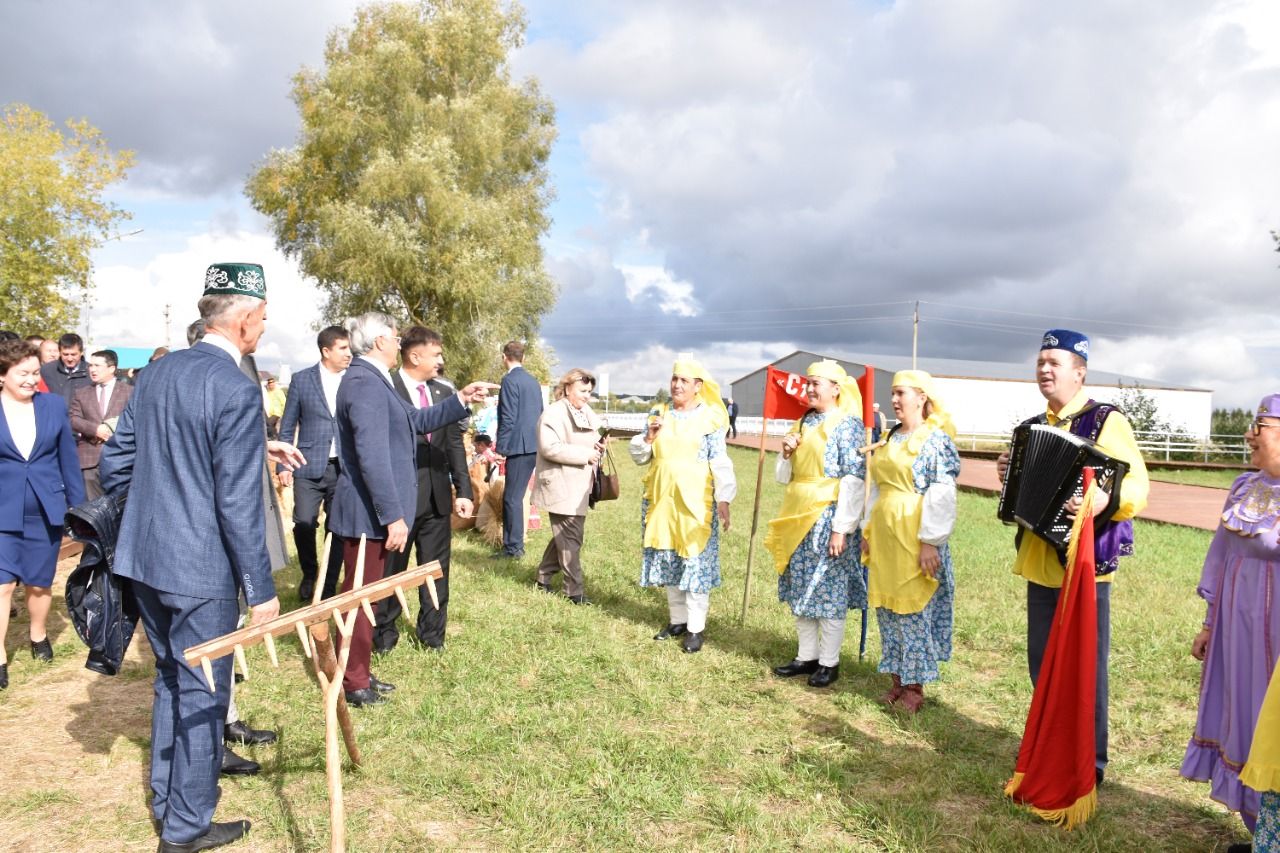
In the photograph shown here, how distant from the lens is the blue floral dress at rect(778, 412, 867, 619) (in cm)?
527

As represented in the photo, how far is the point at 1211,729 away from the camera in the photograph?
343cm

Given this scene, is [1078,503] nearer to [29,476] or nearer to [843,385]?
[843,385]

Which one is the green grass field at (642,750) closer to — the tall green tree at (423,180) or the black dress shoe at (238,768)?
the black dress shoe at (238,768)

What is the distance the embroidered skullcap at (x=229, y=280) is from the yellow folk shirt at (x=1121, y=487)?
11.8 ft

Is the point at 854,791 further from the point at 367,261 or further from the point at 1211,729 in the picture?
the point at 367,261

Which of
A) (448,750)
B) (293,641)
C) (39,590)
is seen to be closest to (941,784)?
(448,750)

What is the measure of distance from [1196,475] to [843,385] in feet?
82.2

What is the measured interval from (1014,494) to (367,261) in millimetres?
22166

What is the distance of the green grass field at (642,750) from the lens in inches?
138

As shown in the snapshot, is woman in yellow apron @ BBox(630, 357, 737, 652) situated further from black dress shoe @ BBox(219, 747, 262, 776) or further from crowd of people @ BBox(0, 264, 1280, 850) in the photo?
black dress shoe @ BBox(219, 747, 262, 776)

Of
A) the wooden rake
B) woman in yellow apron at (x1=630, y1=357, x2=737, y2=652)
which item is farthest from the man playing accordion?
the wooden rake

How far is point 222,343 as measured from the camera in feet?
10.5

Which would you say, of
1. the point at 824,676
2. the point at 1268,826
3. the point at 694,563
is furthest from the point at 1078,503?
the point at 694,563

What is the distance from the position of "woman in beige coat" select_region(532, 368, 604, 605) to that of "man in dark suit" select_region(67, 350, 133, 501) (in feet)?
12.8
